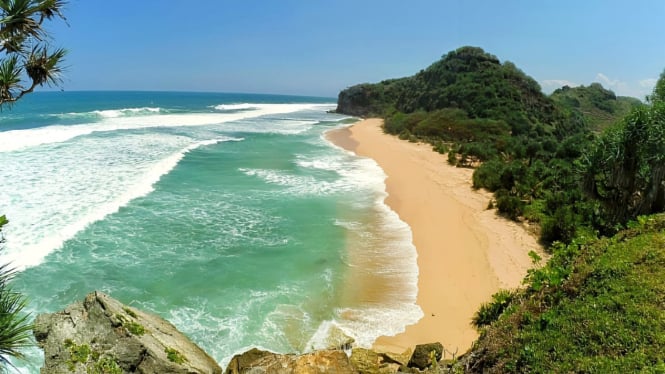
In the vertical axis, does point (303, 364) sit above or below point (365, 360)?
above

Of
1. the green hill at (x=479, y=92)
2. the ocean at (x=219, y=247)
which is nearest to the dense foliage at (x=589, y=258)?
the ocean at (x=219, y=247)

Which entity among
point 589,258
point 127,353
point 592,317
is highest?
point 589,258

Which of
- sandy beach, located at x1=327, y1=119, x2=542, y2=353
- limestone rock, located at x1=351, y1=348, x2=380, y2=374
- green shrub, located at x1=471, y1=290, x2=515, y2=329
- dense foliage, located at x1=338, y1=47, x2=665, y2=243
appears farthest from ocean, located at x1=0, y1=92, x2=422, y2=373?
dense foliage, located at x1=338, y1=47, x2=665, y2=243

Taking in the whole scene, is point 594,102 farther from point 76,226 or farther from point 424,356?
point 76,226

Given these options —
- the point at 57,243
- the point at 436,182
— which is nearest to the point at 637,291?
the point at 57,243

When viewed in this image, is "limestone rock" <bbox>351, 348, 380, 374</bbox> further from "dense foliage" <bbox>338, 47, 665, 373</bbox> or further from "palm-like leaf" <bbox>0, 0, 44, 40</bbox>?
"palm-like leaf" <bbox>0, 0, 44, 40</bbox>

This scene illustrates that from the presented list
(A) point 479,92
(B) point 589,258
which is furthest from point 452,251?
(A) point 479,92
